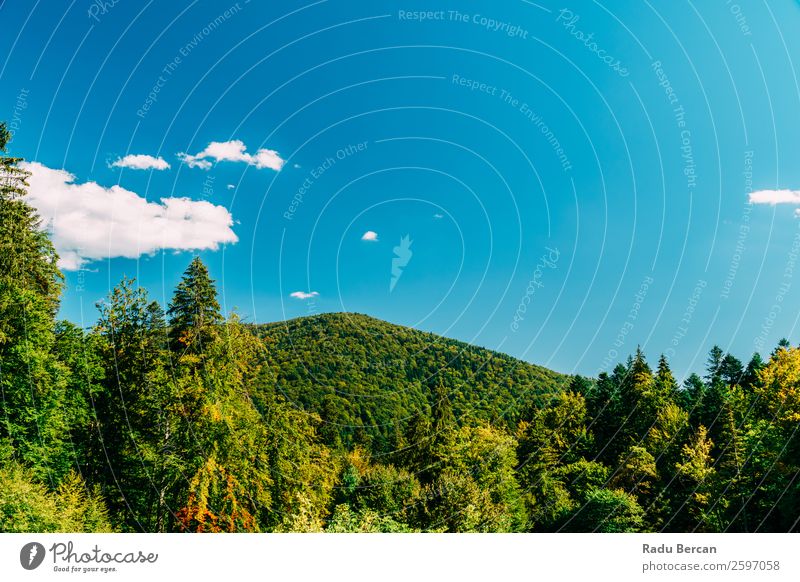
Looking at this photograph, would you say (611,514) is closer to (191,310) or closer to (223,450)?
(223,450)

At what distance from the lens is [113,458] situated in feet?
91.5

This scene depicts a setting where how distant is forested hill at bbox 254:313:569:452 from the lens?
74938 millimetres

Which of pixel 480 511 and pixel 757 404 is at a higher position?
pixel 757 404

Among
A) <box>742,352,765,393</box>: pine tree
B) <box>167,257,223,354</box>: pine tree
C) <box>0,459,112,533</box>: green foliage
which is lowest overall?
<box>0,459,112,533</box>: green foliage

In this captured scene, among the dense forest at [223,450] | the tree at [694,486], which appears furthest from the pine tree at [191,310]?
the tree at [694,486]

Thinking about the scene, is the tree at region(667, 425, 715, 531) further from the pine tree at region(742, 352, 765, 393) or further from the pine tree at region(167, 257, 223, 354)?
the pine tree at region(167, 257, 223, 354)

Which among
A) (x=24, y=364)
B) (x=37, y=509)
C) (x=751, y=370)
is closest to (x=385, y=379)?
(x=751, y=370)

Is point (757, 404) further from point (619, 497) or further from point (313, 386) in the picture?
point (313, 386)

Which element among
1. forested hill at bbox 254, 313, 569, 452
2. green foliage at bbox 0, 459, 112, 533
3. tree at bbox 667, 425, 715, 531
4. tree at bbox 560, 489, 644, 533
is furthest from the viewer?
forested hill at bbox 254, 313, 569, 452

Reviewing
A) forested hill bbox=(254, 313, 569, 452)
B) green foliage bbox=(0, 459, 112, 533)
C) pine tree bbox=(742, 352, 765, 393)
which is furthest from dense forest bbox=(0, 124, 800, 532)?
forested hill bbox=(254, 313, 569, 452)

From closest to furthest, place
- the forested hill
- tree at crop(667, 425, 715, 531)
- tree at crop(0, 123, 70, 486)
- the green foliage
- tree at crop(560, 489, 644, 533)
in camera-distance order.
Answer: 1. the green foliage
2. tree at crop(0, 123, 70, 486)
3. tree at crop(667, 425, 715, 531)
4. tree at crop(560, 489, 644, 533)
5. the forested hill
